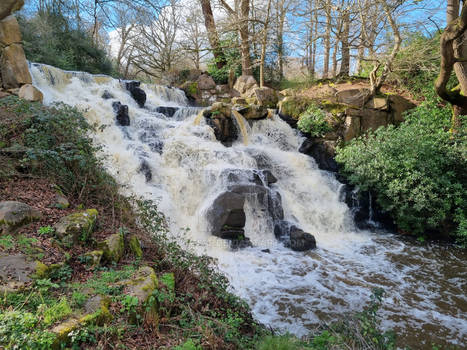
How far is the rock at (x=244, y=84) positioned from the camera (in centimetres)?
1469

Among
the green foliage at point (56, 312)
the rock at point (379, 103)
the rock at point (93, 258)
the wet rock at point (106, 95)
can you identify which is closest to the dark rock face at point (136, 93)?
the wet rock at point (106, 95)

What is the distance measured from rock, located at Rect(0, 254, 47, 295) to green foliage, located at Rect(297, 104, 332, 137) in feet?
30.6

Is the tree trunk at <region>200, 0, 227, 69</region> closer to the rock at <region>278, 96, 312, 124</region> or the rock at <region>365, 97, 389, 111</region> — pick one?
the rock at <region>278, 96, 312, 124</region>

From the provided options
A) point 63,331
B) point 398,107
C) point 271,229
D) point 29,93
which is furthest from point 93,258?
point 398,107

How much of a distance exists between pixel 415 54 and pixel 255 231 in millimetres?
8812

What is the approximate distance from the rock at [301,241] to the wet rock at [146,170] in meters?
3.84

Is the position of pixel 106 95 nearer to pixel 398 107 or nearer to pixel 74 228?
pixel 74 228

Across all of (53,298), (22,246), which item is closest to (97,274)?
(53,298)

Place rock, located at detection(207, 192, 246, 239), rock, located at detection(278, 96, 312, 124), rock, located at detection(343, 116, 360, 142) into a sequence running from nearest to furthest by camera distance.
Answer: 1. rock, located at detection(207, 192, 246, 239)
2. rock, located at detection(343, 116, 360, 142)
3. rock, located at detection(278, 96, 312, 124)

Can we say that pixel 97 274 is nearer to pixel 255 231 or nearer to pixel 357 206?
pixel 255 231

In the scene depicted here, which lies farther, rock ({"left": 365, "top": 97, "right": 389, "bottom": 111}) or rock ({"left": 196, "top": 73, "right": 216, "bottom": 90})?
rock ({"left": 196, "top": 73, "right": 216, "bottom": 90})

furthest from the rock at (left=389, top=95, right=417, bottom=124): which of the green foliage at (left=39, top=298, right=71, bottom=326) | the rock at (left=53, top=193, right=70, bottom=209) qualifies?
the green foliage at (left=39, top=298, right=71, bottom=326)

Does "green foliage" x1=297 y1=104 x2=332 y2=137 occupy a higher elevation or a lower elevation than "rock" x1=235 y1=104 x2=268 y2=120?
lower

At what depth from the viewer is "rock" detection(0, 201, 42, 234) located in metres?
3.16
